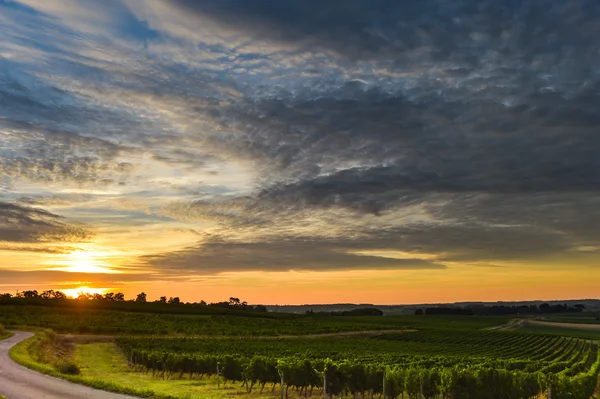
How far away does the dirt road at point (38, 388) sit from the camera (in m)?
27.2

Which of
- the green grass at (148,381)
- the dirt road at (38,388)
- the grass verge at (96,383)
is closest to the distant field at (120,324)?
the green grass at (148,381)

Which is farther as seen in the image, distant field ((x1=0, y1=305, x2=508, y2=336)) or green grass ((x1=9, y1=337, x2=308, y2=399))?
distant field ((x1=0, y1=305, x2=508, y2=336))

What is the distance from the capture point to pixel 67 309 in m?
146

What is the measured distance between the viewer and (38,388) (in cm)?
2970

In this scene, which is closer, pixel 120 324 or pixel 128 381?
pixel 128 381

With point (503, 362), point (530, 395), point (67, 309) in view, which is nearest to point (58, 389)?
point (530, 395)

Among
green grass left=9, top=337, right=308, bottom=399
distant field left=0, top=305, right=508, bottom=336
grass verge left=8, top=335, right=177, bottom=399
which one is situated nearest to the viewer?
grass verge left=8, top=335, right=177, bottom=399

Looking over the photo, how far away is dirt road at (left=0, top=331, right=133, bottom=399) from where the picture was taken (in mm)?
27203

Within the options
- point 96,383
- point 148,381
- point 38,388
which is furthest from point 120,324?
point 38,388

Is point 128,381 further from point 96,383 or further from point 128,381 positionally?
point 96,383

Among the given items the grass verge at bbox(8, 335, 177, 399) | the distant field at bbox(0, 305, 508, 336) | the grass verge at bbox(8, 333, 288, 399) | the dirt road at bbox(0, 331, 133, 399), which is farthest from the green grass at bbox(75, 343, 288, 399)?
the distant field at bbox(0, 305, 508, 336)

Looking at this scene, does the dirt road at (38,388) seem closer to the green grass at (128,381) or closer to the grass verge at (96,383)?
the grass verge at (96,383)

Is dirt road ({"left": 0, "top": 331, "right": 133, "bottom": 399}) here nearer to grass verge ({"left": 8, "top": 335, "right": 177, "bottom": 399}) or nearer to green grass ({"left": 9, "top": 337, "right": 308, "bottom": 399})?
grass verge ({"left": 8, "top": 335, "right": 177, "bottom": 399})

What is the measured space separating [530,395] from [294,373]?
19.3m
